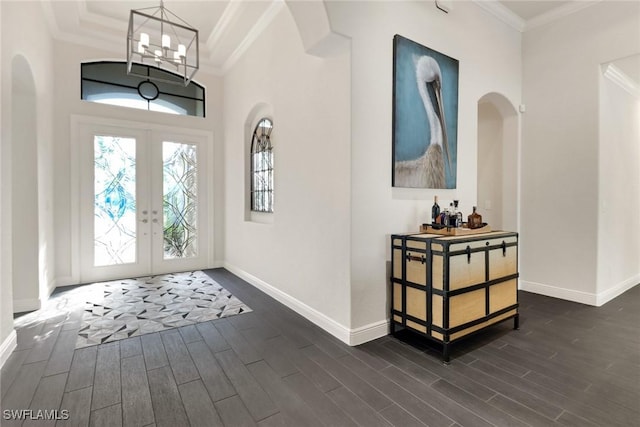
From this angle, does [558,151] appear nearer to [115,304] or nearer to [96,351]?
[96,351]

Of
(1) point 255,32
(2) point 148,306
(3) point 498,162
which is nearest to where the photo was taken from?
(2) point 148,306

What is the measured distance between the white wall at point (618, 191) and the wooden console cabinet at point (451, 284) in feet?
6.03

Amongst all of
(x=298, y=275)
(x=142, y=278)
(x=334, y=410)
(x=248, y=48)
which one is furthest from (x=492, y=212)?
(x=142, y=278)

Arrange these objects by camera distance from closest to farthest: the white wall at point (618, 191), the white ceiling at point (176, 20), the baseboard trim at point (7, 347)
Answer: the baseboard trim at point (7, 347), the white wall at point (618, 191), the white ceiling at point (176, 20)

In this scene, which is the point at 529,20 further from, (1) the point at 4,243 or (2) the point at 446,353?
(1) the point at 4,243

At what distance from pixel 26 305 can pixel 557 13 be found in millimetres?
7348

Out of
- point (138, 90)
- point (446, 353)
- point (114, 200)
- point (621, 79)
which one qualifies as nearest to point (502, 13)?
point (621, 79)

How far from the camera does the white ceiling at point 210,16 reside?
3.88 meters

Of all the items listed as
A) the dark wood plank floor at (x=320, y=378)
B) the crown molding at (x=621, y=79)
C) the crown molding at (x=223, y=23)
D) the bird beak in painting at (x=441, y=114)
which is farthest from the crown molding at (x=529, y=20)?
the dark wood plank floor at (x=320, y=378)

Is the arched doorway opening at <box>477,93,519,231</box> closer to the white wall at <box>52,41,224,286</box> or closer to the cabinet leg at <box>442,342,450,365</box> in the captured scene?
the cabinet leg at <box>442,342,450,365</box>

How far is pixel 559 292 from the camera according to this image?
398cm

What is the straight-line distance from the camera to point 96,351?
8.32ft

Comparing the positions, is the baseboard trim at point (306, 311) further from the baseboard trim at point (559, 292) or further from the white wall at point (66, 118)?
the baseboard trim at point (559, 292)

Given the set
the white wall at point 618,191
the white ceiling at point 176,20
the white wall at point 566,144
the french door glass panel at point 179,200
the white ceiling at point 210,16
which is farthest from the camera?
the french door glass panel at point 179,200
